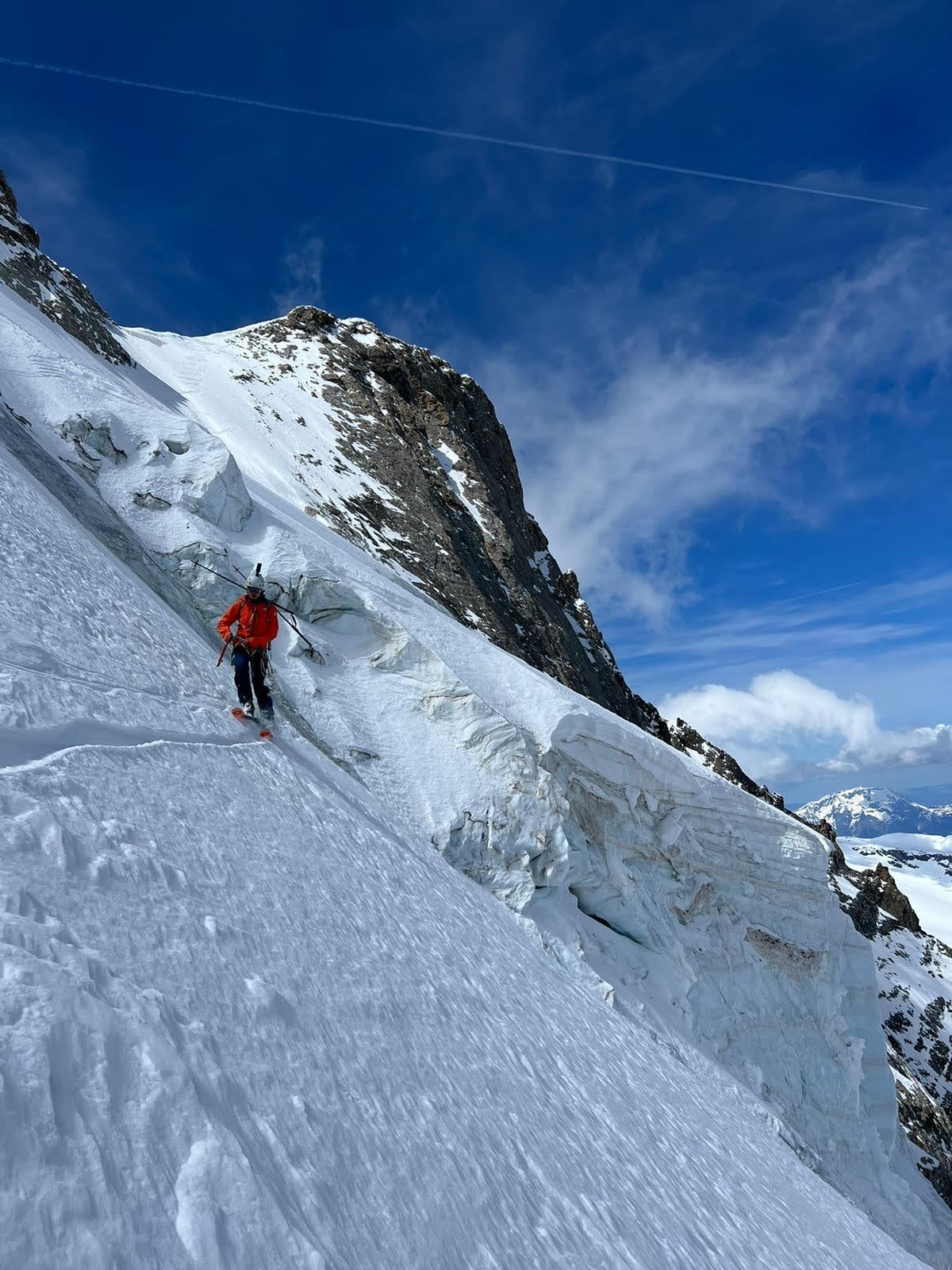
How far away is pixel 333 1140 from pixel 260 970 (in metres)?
0.99

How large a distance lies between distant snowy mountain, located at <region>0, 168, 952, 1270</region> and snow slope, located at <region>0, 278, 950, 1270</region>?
3 centimetres

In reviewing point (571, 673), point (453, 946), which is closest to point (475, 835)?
point (453, 946)

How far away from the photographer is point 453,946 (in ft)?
21.8

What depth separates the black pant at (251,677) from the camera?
8570mm

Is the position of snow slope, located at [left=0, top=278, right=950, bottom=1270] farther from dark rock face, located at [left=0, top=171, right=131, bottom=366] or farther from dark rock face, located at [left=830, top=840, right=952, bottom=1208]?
dark rock face, located at [left=0, top=171, right=131, bottom=366]

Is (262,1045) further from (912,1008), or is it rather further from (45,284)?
(912,1008)

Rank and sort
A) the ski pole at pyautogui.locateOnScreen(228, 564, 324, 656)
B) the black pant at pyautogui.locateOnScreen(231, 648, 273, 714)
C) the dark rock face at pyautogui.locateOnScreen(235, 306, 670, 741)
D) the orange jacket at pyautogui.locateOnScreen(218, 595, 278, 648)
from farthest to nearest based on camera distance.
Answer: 1. the dark rock face at pyautogui.locateOnScreen(235, 306, 670, 741)
2. the ski pole at pyautogui.locateOnScreen(228, 564, 324, 656)
3. the orange jacket at pyautogui.locateOnScreen(218, 595, 278, 648)
4. the black pant at pyautogui.locateOnScreen(231, 648, 273, 714)

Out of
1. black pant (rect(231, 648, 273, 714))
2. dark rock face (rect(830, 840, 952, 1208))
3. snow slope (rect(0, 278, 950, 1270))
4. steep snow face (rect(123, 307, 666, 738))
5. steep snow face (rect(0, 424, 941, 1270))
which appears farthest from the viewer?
steep snow face (rect(123, 307, 666, 738))

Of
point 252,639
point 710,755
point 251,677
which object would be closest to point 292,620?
point 252,639

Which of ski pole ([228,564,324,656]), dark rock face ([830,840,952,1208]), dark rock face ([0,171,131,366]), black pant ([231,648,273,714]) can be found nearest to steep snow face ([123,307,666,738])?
dark rock face ([0,171,131,366])

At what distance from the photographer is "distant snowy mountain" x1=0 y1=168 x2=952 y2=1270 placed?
269cm

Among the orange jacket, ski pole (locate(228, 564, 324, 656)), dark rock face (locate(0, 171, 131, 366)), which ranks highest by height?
dark rock face (locate(0, 171, 131, 366))

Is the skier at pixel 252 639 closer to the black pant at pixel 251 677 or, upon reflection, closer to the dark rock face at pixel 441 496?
the black pant at pixel 251 677

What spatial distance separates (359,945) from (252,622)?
16.4ft
